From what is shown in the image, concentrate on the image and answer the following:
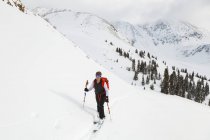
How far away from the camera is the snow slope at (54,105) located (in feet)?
36.4

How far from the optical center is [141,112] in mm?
18625

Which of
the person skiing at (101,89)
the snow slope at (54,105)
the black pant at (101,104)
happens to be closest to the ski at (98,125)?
the snow slope at (54,105)

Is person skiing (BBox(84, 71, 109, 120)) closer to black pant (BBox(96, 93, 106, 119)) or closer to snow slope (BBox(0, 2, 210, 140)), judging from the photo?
black pant (BBox(96, 93, 106, 119))

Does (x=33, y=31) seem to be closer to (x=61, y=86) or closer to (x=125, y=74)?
(x=61, y=86)

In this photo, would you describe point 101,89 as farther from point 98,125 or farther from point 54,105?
point 54,105

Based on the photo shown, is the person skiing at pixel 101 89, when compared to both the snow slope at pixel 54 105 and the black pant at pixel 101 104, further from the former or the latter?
the snow slope at pixel 54 105

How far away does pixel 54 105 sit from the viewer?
43.6 feet

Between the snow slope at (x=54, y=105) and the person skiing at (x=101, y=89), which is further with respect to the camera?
the person skiing at (x=101, y=89)

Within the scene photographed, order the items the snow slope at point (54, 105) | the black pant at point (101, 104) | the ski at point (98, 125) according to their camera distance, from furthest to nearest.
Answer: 1. the black pant at point (101, 104)
2. the ski at point (98, 125)
3. the snow slope at point (54, 105)

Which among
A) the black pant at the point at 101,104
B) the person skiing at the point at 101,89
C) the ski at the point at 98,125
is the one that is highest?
the person skiing at the point at 101,89

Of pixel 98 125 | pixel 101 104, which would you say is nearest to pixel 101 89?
pixel 101 104

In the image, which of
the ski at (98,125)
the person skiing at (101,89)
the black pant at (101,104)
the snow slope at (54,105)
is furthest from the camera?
the person skiing at (101,89)

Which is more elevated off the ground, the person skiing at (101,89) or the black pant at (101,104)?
the person skiing at (101,89)

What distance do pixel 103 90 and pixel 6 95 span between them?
5.25m
